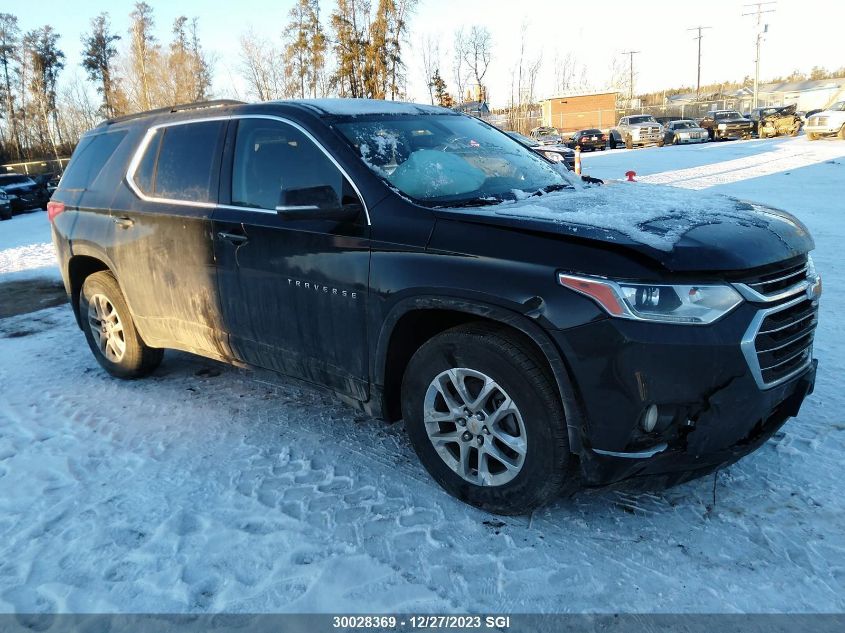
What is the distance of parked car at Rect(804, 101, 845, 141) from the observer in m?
26.1

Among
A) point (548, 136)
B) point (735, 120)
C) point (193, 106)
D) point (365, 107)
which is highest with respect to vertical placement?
point (735, 120)

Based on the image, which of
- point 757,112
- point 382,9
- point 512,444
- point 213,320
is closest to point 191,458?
point 213,320

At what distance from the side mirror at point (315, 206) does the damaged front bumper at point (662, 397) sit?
1.24 meters

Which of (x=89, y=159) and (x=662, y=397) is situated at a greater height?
(x=89, y=159)

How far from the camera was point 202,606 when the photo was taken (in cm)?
245

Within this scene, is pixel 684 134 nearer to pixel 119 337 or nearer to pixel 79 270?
pixel 79 270

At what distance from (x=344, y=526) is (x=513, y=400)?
98cm

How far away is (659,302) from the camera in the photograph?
2383 mm

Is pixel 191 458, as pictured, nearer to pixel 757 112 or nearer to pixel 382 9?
pixel 382 9

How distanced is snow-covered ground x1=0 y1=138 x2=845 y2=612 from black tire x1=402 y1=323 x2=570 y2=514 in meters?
0.15

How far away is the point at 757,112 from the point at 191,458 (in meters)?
43.9

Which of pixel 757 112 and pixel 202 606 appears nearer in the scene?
pixel 202 606

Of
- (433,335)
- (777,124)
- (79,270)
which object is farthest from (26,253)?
(777,124)

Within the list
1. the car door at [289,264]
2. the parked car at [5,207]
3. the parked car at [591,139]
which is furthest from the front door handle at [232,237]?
the parked car at [591,139]
